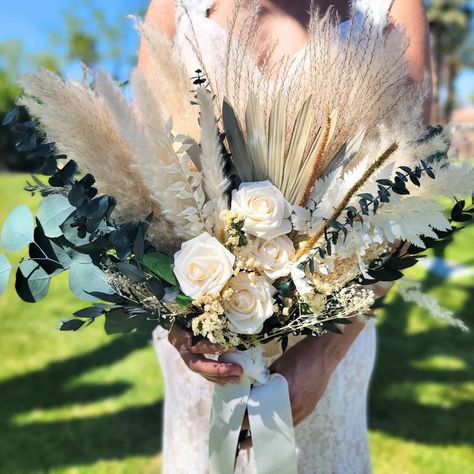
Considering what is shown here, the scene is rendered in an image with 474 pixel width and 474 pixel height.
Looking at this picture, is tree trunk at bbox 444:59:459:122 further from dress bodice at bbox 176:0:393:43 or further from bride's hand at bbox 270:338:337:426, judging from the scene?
bride's hand at bbox 270:338:337:426

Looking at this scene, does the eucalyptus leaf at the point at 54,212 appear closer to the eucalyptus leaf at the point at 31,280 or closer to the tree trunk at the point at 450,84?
the eucalyptus leaf at the point at 31,280

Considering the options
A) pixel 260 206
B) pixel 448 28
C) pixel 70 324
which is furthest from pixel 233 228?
pixel 448 28

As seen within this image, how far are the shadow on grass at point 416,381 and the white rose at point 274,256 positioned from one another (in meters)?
2.77

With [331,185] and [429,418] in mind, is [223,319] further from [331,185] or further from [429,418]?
[429,418]

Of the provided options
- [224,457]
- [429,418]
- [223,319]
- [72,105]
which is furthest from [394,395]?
[72,105]

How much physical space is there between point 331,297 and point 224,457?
1.45ft

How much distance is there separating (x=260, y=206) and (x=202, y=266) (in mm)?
142

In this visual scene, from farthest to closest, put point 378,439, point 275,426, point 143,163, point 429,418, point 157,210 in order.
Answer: point 429,418
point 378,439
point 275,426
point 157,210
point 143,163

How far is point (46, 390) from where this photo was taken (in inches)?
153

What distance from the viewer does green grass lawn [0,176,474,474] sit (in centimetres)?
316

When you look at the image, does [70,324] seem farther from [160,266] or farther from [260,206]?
[260,206]

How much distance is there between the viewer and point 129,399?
377cm

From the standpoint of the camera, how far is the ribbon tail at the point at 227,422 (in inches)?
47.4

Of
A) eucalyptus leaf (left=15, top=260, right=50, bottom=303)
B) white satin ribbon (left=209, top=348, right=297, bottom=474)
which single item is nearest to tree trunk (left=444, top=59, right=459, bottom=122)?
white satin ribbon (left=209, top=348, right=297, bottom=474)
